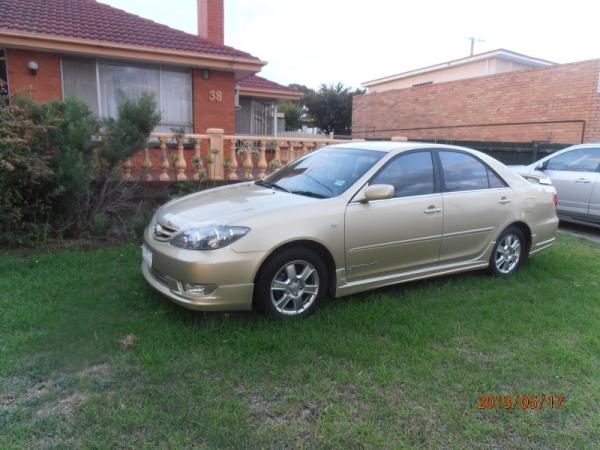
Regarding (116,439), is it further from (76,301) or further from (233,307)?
(76,301)

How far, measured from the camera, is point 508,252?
17.9 feet

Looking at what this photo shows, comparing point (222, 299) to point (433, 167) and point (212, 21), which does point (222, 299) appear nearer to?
point (433, 167)

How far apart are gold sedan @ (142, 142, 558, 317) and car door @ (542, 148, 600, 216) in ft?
10.3

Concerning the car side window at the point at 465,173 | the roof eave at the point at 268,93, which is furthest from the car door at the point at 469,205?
the roof eave at the point at 268,93

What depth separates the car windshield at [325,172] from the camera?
4.46 metres

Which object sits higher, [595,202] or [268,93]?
[268,93]

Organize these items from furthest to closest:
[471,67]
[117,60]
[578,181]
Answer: [471,67] < [117,60] < [578,181]

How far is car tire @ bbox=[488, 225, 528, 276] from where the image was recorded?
17.5 ft

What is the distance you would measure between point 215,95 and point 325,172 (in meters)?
7.69

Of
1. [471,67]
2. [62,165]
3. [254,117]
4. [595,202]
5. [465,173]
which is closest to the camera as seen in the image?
[465,173]

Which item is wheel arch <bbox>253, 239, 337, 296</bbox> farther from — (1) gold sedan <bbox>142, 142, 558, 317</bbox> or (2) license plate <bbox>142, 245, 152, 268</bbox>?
(2) license plate <bbox>142, 245, 152, 268</bbox>

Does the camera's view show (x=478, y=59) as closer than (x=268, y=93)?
No
